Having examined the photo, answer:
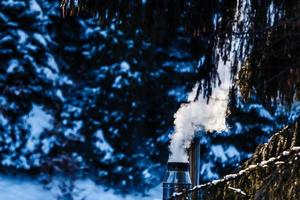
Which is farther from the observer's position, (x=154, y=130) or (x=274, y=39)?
(x=154, y=130)

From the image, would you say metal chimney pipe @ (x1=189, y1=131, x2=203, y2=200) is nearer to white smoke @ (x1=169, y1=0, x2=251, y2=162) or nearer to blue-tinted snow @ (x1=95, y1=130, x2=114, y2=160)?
white smoke @ (x1=169, y1=0, x2=251, y2=162)

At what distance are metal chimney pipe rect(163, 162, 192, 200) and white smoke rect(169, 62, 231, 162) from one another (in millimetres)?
466

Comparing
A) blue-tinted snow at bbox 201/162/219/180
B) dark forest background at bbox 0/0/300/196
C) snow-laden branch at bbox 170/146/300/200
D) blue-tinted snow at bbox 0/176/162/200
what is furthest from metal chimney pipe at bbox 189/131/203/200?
blue-tinted snow at bbox 0/176/162/200

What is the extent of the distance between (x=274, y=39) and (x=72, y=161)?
24.7ft

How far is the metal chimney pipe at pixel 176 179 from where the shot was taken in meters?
2.47

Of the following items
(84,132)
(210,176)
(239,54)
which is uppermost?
(84,132)

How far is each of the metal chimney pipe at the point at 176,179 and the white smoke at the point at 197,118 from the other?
1.53 feet

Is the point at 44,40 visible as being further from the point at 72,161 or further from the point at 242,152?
the point at 242,152

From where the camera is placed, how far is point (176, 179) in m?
2.47

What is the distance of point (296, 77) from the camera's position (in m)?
2.29

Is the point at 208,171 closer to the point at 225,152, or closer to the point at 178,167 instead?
the point at 225,152

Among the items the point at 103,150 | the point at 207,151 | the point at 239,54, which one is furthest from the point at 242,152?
the point at 239,54

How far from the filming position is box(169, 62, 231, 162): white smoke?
2980mm

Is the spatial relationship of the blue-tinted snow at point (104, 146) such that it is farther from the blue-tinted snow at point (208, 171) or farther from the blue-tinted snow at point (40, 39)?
the blue-tinted snow at point (40, 39)
